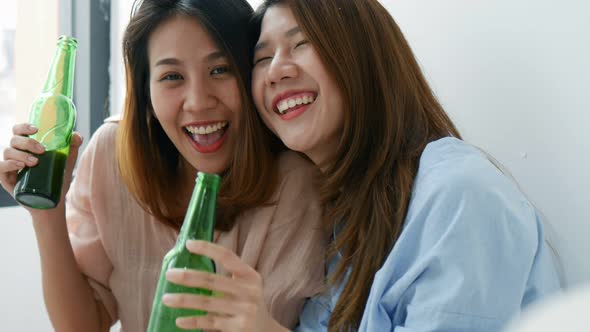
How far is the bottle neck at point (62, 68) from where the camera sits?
877 millimetres

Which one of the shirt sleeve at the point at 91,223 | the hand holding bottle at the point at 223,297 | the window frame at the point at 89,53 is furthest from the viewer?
the window frame at the point at 89,53

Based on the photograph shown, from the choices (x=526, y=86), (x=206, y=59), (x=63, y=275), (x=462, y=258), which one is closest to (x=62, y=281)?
(x=63, y=275)

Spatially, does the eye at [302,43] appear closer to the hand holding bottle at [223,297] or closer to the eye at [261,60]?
the eye at [261,60]

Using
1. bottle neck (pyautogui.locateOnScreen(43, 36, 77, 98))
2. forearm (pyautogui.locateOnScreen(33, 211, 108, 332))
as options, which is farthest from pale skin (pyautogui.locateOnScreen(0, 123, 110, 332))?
bottle neck (pyautogui.locateOnScreen(43, 36, 77, 98))

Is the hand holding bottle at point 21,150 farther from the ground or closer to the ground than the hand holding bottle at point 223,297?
farther from the ground

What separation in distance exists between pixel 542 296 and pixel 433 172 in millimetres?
197

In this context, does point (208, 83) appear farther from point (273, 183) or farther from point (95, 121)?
point (95, 121)

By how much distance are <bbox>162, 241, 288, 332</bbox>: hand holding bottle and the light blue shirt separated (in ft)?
0.64

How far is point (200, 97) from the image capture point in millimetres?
986

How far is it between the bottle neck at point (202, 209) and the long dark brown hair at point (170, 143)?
40cm

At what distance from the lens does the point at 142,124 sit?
3.67 feet

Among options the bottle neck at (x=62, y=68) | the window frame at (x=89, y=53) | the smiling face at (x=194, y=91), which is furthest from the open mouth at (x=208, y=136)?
the window frame at (x=89, y=53)

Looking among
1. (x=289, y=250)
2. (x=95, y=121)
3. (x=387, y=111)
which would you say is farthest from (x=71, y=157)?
(x=95, y=121)

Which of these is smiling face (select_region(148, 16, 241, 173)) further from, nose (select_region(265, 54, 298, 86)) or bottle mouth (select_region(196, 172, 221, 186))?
bottle mouth (select_region(196, 172, 221, 186))
